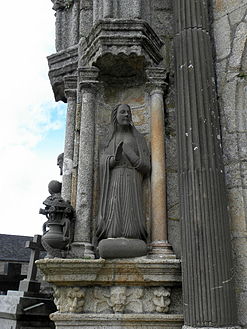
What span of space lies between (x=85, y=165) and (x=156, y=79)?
1.17 metres

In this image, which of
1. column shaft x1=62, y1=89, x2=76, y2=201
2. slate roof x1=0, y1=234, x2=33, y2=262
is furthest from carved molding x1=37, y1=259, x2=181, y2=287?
slate roof x1=0, y1=234, x2=33, y2=262

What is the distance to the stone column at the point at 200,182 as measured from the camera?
120 inches

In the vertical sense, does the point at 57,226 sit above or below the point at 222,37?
below

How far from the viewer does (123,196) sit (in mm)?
3613

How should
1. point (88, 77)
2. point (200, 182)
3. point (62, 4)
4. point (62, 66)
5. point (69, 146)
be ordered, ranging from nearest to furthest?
point (200, 182)
point (88, 77)
point (69, 146)
point (62, 66)
point (62, 4)

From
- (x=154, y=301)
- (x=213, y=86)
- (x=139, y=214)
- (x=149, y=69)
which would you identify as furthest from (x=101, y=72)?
(x=154, y=301)

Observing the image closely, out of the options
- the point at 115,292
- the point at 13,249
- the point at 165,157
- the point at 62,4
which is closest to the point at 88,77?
the point at 165,157

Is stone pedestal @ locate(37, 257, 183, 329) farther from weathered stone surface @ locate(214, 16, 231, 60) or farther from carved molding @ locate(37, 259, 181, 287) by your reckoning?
weathered stone surface @ locate(214, 16, 231, 60)

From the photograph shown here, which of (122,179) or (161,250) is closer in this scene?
(161,250)

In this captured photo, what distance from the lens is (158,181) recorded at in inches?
146

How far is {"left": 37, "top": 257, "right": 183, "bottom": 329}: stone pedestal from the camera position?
3.25 metres

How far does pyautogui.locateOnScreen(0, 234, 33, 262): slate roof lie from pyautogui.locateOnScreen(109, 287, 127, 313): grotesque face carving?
69.9 ft

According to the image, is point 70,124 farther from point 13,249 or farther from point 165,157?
point 13,249

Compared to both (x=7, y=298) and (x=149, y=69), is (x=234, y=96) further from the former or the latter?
(x=7, y=298)
